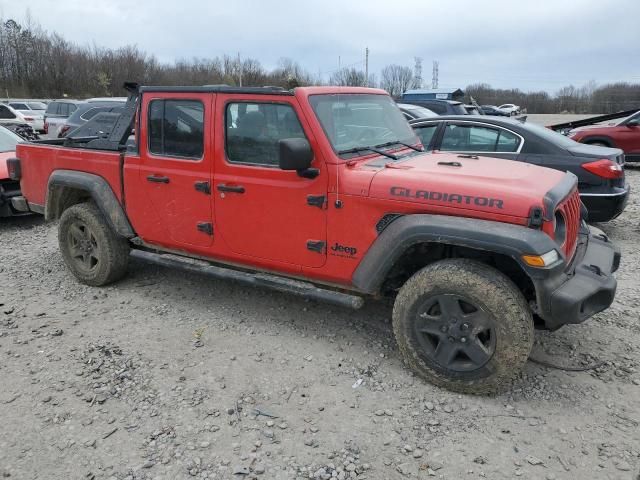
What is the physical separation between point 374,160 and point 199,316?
6.62ft

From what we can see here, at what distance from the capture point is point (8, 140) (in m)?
8.45

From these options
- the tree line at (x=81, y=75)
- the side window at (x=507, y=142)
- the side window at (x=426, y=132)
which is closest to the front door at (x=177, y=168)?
the side window at (x=426, y=132)

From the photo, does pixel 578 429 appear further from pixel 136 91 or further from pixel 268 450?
pixel 136 91

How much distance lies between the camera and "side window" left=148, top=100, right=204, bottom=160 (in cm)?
405

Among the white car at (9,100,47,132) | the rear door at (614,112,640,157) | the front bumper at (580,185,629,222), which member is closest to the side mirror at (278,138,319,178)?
the front bumper at (580,185,629,222)

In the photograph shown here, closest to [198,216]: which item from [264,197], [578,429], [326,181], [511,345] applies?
[264,197]

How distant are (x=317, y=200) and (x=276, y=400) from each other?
52.4 inches

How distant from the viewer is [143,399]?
10.7 feet

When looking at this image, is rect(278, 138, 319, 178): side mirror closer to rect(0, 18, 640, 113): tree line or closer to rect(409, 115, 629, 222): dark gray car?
rect(409, 115, 629, 222): dark gray car

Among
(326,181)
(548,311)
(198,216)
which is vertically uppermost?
(326,181)

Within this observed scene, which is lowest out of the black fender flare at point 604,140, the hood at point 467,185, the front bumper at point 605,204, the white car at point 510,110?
the front bumper at point 605,204

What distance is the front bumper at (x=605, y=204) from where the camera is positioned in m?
6.25

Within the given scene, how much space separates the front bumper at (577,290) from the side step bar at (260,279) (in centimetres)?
117

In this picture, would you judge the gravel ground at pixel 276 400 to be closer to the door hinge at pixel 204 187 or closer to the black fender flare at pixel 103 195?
the black fender flare at pixel 103 195
